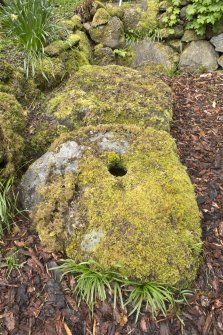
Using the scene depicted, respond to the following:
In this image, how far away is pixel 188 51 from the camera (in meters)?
6.11

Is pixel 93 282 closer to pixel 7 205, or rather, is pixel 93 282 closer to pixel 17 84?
pixel 7 205

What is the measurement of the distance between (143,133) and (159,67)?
3436 millimetres

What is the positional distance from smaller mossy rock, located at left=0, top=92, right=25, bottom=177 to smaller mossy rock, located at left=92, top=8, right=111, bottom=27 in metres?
3.27

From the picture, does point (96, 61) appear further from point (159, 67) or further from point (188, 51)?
point (188, 51)

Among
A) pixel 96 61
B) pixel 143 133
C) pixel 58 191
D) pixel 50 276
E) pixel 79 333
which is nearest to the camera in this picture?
pixel 79 333

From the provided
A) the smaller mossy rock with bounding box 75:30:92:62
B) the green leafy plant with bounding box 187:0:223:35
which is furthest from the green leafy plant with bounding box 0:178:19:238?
the green leafy plant with bounding box 187:0:223:35

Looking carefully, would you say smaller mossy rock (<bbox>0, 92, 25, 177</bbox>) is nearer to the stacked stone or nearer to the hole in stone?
the stacked stone

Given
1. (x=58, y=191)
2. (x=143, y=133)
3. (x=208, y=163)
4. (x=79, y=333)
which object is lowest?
(x=79, y=333)

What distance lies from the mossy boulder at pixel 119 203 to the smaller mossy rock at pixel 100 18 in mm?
3440

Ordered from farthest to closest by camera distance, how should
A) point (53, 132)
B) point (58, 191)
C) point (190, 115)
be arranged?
1. point (190, 115)
2. point (53, 132)
3. point (58, 191)

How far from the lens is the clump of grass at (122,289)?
7.47 ft

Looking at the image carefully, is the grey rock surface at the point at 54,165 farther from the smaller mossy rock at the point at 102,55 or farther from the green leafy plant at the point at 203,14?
the green leafy plant at the point at 203,14

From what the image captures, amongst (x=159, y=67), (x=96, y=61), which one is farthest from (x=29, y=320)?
(x=159, y=67)

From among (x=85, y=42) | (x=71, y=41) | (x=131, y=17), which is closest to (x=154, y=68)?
(x=131, y=17)
